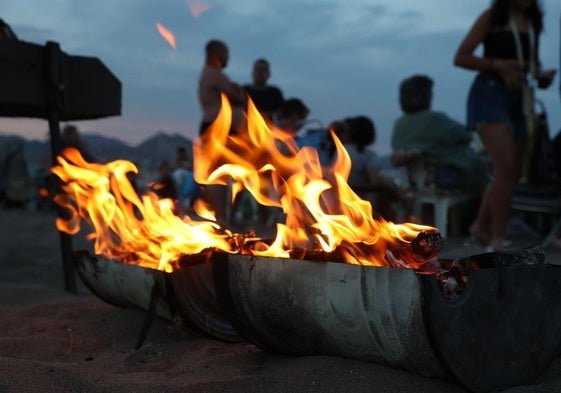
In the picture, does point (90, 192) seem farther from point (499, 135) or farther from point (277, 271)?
point (499, 135)

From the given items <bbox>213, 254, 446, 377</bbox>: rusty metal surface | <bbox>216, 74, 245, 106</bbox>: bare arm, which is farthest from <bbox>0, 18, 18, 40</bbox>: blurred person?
<bbox>213, 254, 446, 377</bbox>: rusty metal surface

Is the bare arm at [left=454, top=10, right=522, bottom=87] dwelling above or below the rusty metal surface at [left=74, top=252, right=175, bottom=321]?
above

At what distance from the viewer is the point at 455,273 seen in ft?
7.30

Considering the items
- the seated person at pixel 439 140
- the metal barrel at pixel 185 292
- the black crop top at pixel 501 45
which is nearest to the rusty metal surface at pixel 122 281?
the metal barrel at pixel 185 292

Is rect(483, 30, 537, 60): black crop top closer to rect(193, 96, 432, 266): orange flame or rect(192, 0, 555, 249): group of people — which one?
rect(192, 0, 555, 249): group of people

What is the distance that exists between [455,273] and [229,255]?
31.1 inches

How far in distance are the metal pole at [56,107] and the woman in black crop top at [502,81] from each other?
2.85 metres

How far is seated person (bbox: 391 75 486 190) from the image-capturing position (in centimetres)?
764

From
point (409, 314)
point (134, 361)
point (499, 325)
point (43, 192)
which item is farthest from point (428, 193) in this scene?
point (43, 192)

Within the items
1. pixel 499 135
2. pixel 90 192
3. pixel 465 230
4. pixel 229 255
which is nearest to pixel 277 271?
pixel 229 255

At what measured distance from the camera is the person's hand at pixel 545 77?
198 inches

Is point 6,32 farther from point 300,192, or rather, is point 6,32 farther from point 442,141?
point 442,141

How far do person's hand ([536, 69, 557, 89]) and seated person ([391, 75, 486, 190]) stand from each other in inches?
100

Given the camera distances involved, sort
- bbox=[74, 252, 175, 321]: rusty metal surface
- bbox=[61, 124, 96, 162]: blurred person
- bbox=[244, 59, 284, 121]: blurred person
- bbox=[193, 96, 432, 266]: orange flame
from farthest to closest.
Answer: bbox=[61, 124, 96, 162]: blurred person < bbox=[244, 59, 284, 121]: blurred person < bbox=[74, 252, 175, 321]: rusty metal surface < bbox=[193, 96, 432, 266]: orange flame
